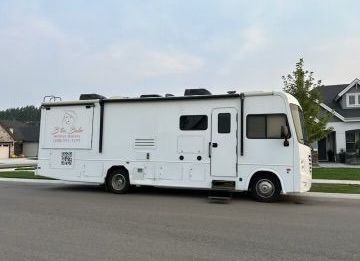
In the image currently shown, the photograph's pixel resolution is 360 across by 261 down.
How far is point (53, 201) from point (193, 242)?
20.6ft

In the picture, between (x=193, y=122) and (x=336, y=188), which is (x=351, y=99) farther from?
(x=193, y=122)

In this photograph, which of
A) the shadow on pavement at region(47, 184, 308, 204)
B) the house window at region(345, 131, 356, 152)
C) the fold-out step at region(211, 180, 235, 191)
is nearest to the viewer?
the fold-out step at region(211, 180, 235, 191)

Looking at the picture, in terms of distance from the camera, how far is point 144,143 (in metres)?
14.1

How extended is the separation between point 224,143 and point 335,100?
82.9 feet

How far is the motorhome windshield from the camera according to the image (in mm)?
12531

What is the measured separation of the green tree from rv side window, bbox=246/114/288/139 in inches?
407

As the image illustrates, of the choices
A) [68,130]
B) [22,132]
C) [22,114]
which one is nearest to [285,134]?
[68,130]

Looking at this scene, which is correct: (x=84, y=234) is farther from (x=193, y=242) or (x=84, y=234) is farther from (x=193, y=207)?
(x=193, y=207)

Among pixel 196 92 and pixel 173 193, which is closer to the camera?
pixel 196 92

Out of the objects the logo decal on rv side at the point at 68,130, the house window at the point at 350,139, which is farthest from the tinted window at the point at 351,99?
the logo decal on rv side at the point at 68,130

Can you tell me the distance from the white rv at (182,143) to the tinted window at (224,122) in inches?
1.2

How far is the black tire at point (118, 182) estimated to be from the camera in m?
14.3

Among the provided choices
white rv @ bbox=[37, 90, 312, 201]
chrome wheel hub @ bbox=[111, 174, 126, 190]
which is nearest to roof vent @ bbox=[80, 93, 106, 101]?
white rv @ bbox=[37, 90, 312, 201]

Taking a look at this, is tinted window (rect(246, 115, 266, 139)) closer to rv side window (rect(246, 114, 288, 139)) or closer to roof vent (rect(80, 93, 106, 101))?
rv side window (rect(246, 114, 288, 139))
